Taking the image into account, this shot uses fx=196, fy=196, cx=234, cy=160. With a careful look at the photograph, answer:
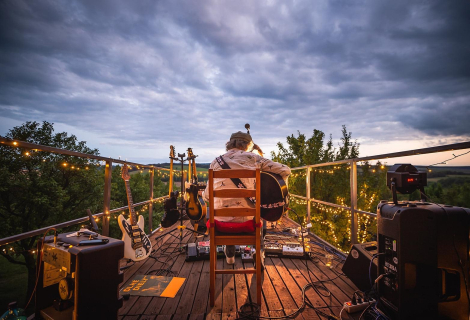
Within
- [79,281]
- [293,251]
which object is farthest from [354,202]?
[79,281]

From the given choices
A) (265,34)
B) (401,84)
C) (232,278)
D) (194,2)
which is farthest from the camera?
(401,84)

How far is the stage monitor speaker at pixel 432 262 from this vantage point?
1143mm

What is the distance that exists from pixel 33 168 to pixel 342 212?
56.3 feet

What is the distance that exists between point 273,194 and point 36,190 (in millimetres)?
13565

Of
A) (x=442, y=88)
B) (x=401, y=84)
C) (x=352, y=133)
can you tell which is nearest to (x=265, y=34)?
(x=352, y=133)

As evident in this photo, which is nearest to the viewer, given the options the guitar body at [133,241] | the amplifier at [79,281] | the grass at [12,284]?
the amplifier at [79,281]

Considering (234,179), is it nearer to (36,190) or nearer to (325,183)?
(325,183)

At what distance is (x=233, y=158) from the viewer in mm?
2143

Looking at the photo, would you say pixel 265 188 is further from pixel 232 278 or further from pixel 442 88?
pixel 442 88

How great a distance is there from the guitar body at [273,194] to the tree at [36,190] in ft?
30.8

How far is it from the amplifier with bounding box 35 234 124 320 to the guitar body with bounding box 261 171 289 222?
1.46 meters

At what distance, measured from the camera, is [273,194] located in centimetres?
221

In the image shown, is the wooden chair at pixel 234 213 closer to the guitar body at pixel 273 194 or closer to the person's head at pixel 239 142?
the guitar body at pixel 273 194

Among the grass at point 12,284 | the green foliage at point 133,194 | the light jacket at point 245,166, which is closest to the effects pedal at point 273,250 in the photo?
the light jacket at point 245,166
